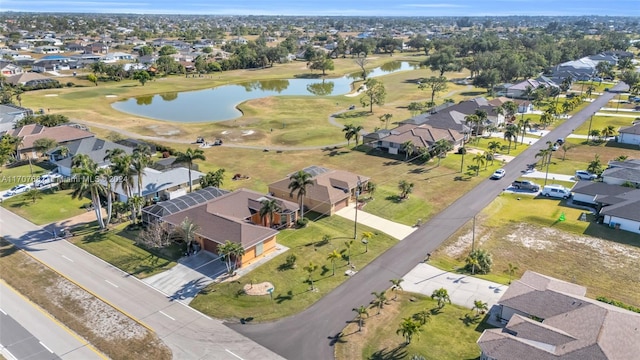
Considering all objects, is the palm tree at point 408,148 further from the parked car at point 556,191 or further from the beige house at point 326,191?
the parked car at point 556,191

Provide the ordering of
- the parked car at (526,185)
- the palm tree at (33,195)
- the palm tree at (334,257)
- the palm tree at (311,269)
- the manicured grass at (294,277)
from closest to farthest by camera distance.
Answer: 1. the manicured grass at (294,277)
2. the palm tree at (311,269)
3. the palm tree at (334,257)
4. the palm tree at (33,195)
5. the parked car at (526,185)

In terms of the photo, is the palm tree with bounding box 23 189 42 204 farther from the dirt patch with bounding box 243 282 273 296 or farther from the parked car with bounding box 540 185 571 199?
the parked car with bounding box 540 185 571 199

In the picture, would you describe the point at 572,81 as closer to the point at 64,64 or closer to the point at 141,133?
the point at 141,133

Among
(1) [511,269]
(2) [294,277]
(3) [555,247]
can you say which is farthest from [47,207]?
(3) [555,247]

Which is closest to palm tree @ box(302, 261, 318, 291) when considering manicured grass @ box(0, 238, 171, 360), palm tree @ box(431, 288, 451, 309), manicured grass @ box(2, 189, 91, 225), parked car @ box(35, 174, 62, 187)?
palm tree @ box(431, 288, 451, 309)

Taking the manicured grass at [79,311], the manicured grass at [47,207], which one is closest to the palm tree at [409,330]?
the manicured grass at [79,311]
